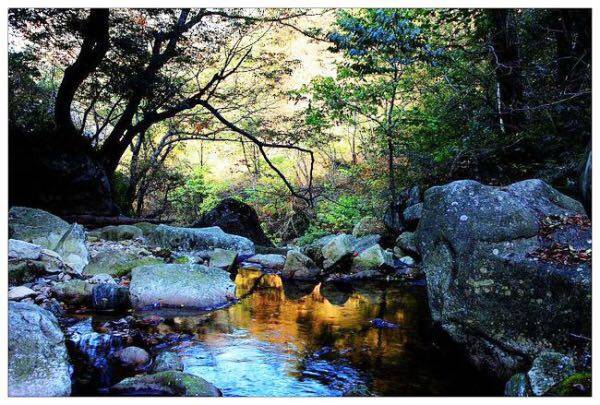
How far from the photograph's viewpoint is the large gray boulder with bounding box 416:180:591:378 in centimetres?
324

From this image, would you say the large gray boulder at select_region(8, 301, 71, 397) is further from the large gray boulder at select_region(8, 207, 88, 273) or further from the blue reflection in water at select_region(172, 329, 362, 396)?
the large gray boulder at select_region(8, 207, 88, 273)

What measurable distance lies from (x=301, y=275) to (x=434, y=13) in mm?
5768

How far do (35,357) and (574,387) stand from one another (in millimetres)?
3288

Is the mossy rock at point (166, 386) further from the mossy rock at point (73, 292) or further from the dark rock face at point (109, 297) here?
the mossy rock at point (73, 292)

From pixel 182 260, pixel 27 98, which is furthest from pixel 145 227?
pixel 27 98

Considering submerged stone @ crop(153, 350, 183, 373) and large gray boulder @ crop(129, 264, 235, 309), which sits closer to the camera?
submerged stone @ crop(153, 350, 183, 373)

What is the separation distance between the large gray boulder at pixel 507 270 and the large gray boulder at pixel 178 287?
280cm

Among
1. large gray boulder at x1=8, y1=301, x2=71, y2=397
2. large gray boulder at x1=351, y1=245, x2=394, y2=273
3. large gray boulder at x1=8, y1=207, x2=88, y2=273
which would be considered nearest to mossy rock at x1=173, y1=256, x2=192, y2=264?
large gray boulder at x1=8, y1=207, x2=88, y2=273

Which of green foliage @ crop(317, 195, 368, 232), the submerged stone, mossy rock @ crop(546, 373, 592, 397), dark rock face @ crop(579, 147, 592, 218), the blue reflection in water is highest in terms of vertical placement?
green foliage @ crop(317, 195, 368, 232)

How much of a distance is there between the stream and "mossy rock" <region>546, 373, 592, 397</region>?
113 centimetres

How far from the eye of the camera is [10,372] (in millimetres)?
2693

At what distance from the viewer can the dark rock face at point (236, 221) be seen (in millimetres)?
13070

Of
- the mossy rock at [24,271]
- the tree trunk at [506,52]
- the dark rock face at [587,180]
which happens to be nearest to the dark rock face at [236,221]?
the mossy rock at [24,271]

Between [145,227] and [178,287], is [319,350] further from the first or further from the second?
[145,227]
